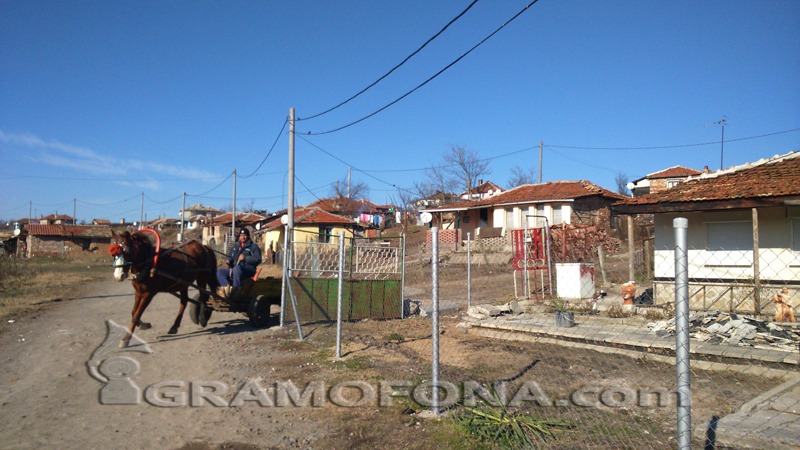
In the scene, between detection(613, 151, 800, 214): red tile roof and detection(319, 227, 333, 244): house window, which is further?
detection(613, 151, 800, 214): red tile roof

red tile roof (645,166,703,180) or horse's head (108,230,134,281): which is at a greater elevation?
red tile roof (645,166,703,180)

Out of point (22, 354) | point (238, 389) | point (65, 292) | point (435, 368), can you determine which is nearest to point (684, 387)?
point (435, 368)

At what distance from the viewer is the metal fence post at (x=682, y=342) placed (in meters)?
2.38

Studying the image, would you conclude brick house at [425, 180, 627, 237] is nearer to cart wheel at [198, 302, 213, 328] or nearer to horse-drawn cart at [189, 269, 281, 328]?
horse-drawn cart at [189, 269, 281, 328]

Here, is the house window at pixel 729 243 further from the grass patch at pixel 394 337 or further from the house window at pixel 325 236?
the house window at pixel 325 236

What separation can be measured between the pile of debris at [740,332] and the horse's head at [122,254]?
8.21 metres

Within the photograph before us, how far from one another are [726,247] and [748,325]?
456 centimetres

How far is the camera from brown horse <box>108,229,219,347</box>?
6.56m

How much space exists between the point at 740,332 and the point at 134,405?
27.0 feet

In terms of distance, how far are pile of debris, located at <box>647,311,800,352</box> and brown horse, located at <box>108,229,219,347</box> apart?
26.0 feet

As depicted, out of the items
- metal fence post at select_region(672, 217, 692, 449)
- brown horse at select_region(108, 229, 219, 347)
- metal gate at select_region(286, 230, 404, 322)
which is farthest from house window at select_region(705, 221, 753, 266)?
brown horse at select_region(108, 229, 219, 347)

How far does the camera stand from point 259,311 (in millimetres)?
8711

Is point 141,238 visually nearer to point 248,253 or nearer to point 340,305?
point 248,253

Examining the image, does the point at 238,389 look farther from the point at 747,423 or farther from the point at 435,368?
the point at 747,423
